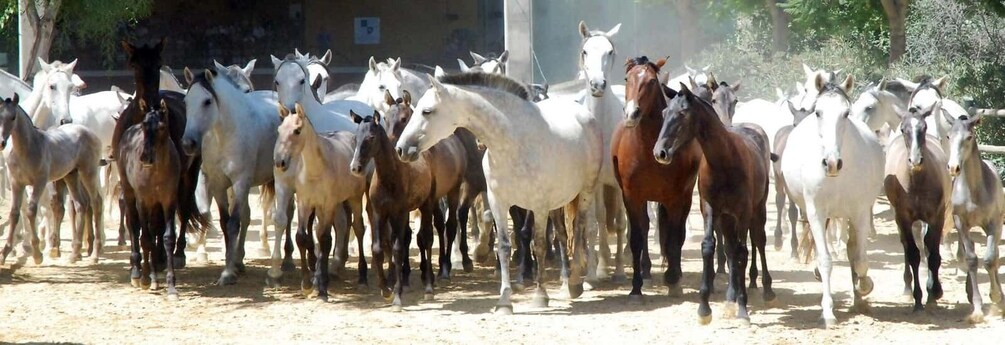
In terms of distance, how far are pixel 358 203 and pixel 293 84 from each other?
235cm

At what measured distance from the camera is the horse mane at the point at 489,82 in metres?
9.23

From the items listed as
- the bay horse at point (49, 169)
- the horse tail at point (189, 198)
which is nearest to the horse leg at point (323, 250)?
the horse tail at point (189, 198)

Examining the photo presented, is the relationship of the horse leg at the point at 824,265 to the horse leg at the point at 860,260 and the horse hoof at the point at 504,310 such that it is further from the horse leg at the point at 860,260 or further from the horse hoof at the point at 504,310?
the horse hoof at the point at 504,310

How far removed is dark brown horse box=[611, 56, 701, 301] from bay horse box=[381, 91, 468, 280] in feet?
4.57

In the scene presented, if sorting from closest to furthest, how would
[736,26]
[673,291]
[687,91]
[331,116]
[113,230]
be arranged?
[687,91] → [673,291] → [331,116] → [113,230] → [736,26]

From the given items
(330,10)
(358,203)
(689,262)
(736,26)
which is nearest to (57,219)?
(358,203)

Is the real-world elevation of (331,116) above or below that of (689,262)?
above

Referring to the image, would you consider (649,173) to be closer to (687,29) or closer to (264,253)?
(264,253)

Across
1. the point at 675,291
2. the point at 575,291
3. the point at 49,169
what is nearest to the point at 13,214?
the point at 49,169

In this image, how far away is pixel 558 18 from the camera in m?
23.0

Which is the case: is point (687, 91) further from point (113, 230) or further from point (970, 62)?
point (970, 62)

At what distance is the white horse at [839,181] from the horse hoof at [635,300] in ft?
4.52

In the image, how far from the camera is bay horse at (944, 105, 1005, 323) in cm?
868

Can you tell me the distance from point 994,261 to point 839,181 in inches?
48.3
